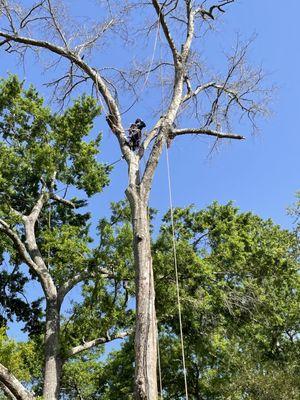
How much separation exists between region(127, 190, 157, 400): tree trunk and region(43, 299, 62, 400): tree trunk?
6.32 meters

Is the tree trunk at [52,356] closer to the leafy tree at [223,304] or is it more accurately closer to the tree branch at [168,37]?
the leafy tree at [223,304]

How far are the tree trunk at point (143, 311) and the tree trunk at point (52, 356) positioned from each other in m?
6.32

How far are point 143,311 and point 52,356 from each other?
6734 millimetres

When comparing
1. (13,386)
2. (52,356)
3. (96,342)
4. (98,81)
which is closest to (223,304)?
(96,342)

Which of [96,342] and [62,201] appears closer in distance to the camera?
[96,342]

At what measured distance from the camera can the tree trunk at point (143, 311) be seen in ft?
17.2

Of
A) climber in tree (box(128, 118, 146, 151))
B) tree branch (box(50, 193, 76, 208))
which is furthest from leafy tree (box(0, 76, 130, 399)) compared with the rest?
climber in tree (box(128, 118, 146, 151))

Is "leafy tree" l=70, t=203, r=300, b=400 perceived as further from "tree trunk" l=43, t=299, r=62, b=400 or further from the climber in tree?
the climber in tree

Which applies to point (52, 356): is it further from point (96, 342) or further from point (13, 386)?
point (13, 386)

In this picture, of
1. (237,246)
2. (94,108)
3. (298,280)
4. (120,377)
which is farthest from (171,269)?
(120,377)

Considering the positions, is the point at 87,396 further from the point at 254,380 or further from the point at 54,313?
the point at 54,313

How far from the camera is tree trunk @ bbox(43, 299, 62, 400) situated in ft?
36.8

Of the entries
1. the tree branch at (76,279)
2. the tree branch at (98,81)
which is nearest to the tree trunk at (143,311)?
the tree branch at (98,81)

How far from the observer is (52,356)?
38.3ft
